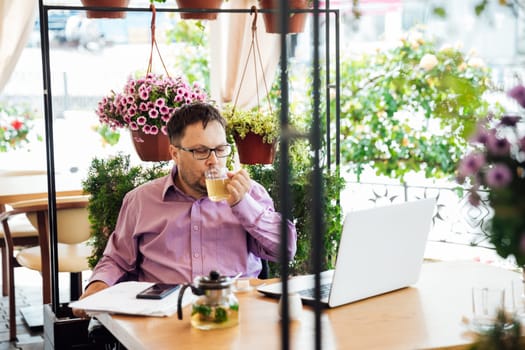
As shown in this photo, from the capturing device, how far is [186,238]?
8.79ft

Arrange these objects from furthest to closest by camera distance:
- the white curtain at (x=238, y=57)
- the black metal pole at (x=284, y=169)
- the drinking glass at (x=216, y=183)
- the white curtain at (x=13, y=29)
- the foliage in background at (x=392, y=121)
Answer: the foliage in background at (x=392, y=121) → the white curtain at (x=238, y=57) → the white curtain at (x=13, y=29) → the drinking glass at (x=216, y=183) → the black metal pole at (x=284, y=169)

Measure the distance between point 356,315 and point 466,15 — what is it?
1.13m

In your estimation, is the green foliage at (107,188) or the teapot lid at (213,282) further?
the green foliage at (107,188)

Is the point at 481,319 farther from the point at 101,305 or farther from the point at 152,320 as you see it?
the point at 101,305

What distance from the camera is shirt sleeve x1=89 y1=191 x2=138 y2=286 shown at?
2562 mm

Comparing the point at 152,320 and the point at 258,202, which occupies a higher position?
the point at 258,202

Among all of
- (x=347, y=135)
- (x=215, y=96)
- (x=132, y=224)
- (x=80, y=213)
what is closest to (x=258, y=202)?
(x=132, y=224)

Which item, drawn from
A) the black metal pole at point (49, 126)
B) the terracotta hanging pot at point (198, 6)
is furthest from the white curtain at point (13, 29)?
the black metal pole at point (49, 126)

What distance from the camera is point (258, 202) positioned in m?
2.77

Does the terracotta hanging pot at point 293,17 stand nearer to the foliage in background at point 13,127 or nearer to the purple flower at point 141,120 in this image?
the purple flower at point 141,120

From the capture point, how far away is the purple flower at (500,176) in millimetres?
935

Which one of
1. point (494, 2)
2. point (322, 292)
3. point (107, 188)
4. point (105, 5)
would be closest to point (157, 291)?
point (322, 292)

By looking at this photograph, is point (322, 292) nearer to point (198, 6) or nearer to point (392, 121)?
point (198, 6)

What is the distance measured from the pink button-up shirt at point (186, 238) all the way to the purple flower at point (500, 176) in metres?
1.67
